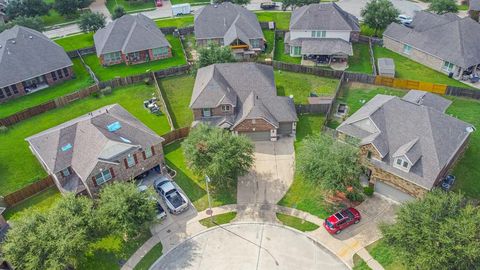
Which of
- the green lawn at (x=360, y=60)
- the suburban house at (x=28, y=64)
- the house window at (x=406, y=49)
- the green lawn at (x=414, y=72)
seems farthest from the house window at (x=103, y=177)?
the house window at (x=406, y=49)

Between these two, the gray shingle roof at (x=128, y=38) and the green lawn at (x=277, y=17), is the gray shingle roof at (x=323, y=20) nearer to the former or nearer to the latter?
the green lawn at (x=277, y=17)

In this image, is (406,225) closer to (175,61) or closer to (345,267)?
(345,267)

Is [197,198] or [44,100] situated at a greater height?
[44,100]

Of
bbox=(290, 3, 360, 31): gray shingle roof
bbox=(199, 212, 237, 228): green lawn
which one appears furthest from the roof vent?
bbox=(290, 3, 360, 31): gray shingle roof

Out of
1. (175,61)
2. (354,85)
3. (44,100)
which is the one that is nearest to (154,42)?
(175,61)

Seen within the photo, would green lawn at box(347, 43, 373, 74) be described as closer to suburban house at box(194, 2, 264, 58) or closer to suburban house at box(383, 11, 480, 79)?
suburban house at box(383, 11, 480, 79)

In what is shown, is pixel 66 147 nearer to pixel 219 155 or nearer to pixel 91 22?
pixel 219 155

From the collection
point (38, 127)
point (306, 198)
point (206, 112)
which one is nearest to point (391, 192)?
point (306, 198)
